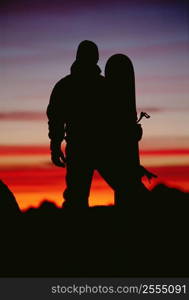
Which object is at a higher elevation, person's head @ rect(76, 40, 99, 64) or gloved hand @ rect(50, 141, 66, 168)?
person's head @ rect(76, 40, 99, 64)

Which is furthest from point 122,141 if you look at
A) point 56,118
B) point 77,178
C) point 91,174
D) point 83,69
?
point 83,69


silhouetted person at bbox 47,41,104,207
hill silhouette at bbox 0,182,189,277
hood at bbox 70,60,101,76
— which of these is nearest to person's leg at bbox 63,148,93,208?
silhouetted person at bbox 47,41,104,207

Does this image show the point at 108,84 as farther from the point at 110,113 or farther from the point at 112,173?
the point at 112,173

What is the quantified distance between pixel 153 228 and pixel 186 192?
3.10m

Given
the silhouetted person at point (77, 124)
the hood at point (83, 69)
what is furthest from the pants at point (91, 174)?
the hood at point (83, 69)

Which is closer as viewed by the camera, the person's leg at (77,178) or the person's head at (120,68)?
the person's leg at (77,178)

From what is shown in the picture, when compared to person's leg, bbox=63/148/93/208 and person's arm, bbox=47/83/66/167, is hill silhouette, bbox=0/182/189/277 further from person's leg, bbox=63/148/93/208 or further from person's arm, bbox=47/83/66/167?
person's arm, bbox=47/83/66/167

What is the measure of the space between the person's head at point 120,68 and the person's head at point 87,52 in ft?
1.04

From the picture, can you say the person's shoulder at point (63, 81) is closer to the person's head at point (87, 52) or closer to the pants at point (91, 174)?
the person's head at point (87, 52)

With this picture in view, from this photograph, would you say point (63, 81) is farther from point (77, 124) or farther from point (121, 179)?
point (121, 179)

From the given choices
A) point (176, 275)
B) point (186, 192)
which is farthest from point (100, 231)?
point (186, 192)

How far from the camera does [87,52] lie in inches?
392

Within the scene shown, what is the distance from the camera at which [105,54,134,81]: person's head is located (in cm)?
1009

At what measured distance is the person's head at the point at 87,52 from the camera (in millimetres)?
9930
